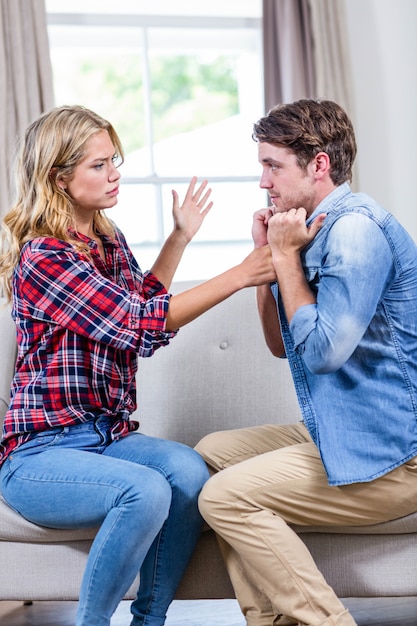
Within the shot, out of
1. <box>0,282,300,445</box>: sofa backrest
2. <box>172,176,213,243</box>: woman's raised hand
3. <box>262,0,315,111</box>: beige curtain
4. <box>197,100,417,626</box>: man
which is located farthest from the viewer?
<box>262,0,315,111</box>: beige curtain

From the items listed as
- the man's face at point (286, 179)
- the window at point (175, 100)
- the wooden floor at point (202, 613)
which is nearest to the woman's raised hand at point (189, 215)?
the man's face at point (286, 179)

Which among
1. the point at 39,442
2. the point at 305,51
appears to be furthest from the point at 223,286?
the point at 305,51

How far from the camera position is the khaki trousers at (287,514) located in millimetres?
1637

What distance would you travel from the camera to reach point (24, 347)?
1.92 m

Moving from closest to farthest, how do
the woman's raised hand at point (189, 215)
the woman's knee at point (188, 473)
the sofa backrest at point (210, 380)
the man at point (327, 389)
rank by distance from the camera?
the man at point (327, 389) < the woman's knee at point (188, 473) < the woman's raised hand at point (189, 215) < the sofa backrest at point (210, 380)

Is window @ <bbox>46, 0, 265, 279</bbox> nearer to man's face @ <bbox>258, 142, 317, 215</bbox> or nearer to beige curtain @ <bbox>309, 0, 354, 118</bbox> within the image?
beige curtain @ <bbox>309, 0, 354, 118</bbox>

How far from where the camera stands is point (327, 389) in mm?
1694

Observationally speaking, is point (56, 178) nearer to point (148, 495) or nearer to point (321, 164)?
point (321, 164)

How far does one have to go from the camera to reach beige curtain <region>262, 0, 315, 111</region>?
427cm

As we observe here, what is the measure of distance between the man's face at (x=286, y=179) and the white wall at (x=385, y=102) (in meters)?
2.77

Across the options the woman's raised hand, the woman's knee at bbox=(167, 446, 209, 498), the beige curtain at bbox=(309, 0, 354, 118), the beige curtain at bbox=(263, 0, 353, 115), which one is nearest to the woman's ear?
the woman's raised hand

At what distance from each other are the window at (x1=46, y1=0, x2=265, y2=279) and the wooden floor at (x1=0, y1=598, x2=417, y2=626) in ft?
7.67

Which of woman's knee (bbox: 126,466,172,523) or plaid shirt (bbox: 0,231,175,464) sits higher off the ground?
plaid shirt (bbox: 0,231,175,464)

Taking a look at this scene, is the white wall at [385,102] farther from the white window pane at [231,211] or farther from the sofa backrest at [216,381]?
the sofa backrest at [216,381]
